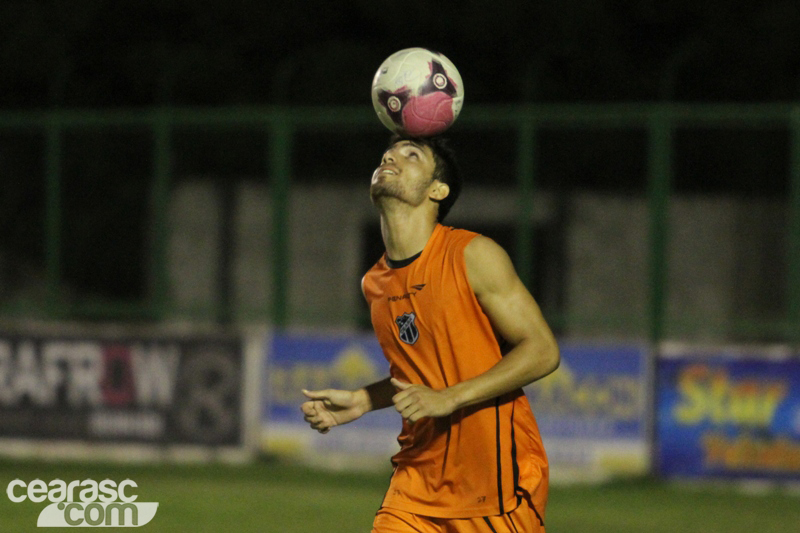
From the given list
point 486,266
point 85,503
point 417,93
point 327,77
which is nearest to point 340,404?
point 486,266

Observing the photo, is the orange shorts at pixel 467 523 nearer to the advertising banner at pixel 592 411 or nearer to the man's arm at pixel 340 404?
the man's arm at pixel 340 404

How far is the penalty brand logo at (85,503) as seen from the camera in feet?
28.5

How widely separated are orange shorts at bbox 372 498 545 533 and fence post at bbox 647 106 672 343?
7122mm

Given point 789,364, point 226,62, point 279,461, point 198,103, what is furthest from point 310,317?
point 226,62

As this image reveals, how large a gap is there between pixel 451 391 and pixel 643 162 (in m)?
12.7

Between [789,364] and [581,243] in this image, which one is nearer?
[789,364]

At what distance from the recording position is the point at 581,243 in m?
16.1

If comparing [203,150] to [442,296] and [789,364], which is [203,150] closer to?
[789,364]

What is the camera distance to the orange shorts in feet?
15.6

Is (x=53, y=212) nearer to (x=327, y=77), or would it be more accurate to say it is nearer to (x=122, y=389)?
(x=122, y=389)

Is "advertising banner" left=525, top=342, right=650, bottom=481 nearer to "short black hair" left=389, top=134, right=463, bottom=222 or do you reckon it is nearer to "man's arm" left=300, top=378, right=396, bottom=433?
"man's arm" left=300, top=378, right=396, bottom=433

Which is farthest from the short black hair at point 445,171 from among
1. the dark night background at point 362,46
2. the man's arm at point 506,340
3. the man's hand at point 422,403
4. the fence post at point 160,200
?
the dark night background at point 362,46

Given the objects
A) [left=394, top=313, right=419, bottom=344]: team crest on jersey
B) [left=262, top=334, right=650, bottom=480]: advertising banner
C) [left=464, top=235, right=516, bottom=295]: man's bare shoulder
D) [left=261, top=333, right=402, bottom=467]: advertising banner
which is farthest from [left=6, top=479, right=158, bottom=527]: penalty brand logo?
[left=464, top=235, right=516, bottom=295]: man's bare shoulder

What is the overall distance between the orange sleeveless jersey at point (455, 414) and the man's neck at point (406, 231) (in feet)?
0.15
